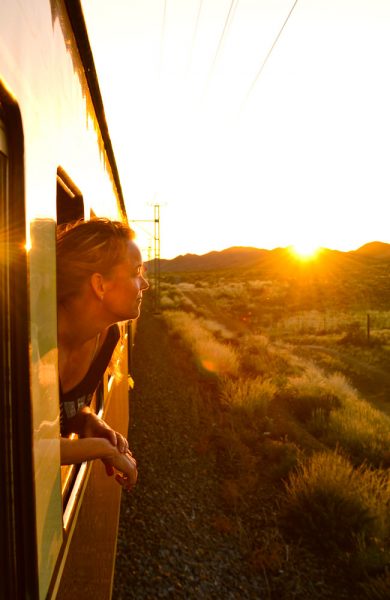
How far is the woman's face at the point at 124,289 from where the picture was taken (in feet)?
6.18

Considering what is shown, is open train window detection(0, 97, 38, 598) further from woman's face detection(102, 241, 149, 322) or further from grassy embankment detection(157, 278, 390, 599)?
grassy embankment detection(157, 278, 390, 599)

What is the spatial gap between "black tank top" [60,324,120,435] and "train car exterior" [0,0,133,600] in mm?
247

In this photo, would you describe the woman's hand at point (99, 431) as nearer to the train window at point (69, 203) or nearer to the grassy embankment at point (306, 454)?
the train window at point (69, 203)

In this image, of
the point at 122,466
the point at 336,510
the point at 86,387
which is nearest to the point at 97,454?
the point at 122,466

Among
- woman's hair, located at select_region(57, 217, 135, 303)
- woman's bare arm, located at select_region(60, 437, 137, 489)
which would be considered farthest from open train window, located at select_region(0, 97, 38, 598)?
woman's hair, located at select_region(57, 217, 135, 303)

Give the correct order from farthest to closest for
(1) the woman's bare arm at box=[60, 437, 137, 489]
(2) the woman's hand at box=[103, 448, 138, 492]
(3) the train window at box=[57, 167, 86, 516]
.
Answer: (2) the woman's hand at box=[103, 448, 138, 492]
(3) the train window at box=[57, 167, 86, 516]
(1) the woman's bare arm at box=[60, 437, 137, 489]

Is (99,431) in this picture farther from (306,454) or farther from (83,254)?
(306,454)

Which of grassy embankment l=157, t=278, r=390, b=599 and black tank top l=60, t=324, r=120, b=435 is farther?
grassy embankment l=157, t=278, r=390, b=599

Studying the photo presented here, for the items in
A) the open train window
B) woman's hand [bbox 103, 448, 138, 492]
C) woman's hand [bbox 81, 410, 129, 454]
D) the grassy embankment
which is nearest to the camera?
the open train window

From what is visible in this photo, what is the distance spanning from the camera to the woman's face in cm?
188

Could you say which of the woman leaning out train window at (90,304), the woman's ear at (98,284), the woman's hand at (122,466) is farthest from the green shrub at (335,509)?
the woman's ear at (98,284)

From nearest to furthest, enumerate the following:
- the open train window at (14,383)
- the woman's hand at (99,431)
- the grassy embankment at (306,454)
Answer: the open train window at (14,383) → the woman's hand at (99,431) → the grassy embankment at (306,454)

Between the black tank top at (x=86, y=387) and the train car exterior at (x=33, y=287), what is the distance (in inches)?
9.7

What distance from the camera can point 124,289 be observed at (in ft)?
6.28
